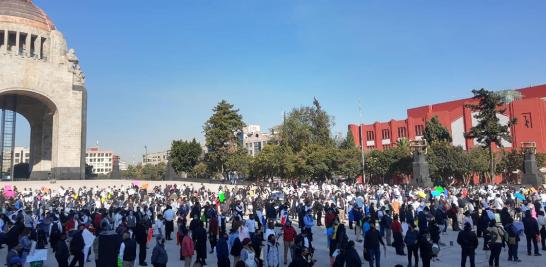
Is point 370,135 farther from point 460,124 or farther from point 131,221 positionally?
point 131,221

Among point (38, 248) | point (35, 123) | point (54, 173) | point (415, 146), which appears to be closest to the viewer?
point (38, 248)

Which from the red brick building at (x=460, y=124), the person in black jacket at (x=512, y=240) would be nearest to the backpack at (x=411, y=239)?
the person in black jacket at (x=512, y=240)

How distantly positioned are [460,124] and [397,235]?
56.8 m

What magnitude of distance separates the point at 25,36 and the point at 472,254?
164ft

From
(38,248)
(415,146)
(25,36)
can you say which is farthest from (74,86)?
(38,248)

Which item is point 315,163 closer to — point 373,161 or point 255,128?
point 373,161

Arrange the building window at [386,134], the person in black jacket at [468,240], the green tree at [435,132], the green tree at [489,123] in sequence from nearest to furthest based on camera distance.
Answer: the person in black jacket at [468,240], the green tree at [489,123], the green tree at [435,132], the building window at [386,134]

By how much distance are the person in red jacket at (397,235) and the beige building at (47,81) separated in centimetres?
4150

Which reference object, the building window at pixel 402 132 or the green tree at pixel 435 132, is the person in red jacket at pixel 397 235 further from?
the building window at pixel 402 132

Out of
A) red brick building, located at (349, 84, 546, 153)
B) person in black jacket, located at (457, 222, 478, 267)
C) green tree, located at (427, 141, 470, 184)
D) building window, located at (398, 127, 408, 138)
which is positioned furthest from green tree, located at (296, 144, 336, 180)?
person in black jacket, located at (457, 222, 478, 267)

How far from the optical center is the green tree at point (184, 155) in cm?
6675

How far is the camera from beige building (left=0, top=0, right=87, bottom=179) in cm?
4428

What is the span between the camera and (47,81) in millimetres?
45500

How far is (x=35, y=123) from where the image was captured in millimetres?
52094
